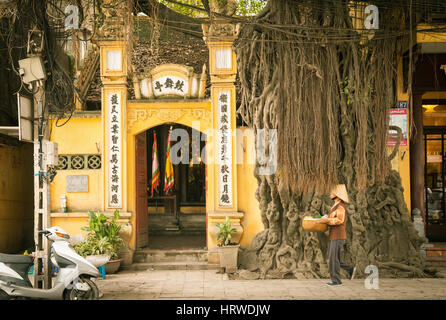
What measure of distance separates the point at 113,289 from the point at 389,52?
7.15 meters

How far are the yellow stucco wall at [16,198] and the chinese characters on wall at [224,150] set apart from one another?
583 cm

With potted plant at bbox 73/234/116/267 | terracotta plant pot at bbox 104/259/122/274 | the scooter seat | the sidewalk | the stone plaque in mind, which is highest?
the stone plaque

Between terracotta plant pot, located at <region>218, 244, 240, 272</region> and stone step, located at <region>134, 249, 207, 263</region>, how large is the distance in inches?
34.7

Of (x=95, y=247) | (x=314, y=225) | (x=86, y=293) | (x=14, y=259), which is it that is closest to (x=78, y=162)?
(x=95, y=247)

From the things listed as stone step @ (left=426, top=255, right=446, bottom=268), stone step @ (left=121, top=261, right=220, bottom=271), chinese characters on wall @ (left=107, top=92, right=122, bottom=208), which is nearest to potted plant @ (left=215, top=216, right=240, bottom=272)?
stone step @ (left=121, top=261, right=220, bottom=271)

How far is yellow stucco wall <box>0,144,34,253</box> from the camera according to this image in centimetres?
1148

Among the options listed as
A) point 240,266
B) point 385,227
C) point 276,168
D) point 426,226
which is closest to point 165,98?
point 276,168

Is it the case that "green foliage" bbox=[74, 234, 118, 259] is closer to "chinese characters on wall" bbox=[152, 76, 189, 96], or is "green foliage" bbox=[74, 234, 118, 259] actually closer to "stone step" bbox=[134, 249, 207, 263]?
"stone step" bbox=[134, 249, 207, 263]

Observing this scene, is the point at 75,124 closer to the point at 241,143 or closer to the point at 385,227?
the point at 241,143

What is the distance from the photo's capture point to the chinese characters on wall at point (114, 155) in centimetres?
998

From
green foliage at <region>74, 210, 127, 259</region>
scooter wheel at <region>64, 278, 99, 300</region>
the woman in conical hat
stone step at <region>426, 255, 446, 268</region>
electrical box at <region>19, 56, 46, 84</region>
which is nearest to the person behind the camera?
scooter wheel at <region>64, 278, 99, 300</region>

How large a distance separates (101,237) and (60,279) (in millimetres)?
2648

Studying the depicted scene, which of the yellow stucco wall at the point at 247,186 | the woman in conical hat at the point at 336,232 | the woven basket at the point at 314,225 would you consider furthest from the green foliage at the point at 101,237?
the woman in conical hat at the point at 336,232

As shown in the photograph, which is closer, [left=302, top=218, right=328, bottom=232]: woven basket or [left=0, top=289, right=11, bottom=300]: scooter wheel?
[left=0, top=289, right=11, bottom=300]: scooter wheel
